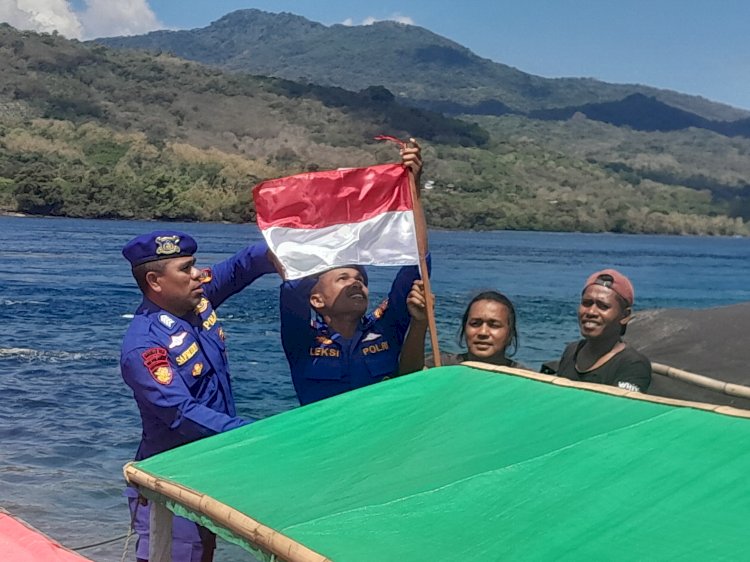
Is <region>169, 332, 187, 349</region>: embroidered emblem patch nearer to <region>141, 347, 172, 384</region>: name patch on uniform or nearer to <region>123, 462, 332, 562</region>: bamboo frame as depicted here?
<region>141, 347, 172, 384</region>: name patch on uniform

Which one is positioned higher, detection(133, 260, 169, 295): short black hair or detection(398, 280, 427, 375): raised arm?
detection(133, 260, 169, 295): short black hair

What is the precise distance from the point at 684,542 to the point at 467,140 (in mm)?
140513

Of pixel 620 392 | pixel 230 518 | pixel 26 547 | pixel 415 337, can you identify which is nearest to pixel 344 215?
pixel 415 337

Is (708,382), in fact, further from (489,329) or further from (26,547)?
(26,547)

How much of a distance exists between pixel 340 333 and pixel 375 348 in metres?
0.16

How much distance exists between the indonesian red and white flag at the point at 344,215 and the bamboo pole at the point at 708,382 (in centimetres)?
175

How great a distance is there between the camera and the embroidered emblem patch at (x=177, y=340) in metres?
3.68

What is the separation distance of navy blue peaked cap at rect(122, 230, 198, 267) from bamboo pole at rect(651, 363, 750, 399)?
271 centimetres

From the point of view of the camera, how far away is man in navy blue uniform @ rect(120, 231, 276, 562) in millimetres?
3561

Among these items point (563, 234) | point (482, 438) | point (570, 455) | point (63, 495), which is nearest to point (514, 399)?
point (482, 438)

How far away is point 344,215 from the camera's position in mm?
4477

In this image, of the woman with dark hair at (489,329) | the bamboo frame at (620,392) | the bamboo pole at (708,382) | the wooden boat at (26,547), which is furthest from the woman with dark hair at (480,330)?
the wooden boat at (26,547)

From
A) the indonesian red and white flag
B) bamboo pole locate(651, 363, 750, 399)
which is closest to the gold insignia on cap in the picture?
the indonesian red and white flag

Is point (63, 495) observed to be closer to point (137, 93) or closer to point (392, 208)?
point (392, 208)
